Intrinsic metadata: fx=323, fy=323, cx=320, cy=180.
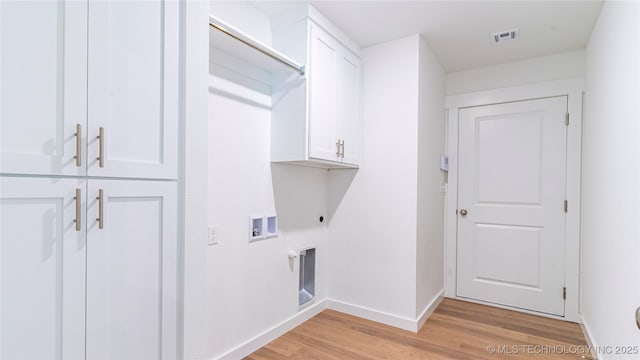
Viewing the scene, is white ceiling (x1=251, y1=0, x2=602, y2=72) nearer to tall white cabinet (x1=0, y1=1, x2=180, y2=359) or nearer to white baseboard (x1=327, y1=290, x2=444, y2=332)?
tall white cabinet (x1=0, y1=1, x2=180, y2=359)

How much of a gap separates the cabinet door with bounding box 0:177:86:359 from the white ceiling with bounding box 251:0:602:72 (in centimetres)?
188

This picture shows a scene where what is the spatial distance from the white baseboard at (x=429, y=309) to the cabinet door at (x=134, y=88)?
235cm

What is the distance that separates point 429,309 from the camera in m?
2.99

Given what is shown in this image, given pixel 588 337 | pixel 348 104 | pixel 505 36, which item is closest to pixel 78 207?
pixel 348 104

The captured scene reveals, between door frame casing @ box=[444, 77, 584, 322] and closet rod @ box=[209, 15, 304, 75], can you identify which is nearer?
closet rod @ box=[209, 15, 304, 75]

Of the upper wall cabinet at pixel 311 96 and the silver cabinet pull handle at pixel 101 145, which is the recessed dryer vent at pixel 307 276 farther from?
the silver cabinet pull handle at pixel 101 145

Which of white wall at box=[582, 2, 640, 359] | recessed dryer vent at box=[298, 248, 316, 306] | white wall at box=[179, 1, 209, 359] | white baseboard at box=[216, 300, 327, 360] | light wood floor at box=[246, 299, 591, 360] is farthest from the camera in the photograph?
recessed dryer vent at box=[298, 248, 316, 306]

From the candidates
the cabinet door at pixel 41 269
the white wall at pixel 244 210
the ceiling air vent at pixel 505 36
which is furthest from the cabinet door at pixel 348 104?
the cabinet door at pixel 41 269

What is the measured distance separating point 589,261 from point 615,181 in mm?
1047

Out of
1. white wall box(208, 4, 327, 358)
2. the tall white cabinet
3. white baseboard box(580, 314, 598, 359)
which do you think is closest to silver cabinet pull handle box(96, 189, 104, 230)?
the tall white cabinet

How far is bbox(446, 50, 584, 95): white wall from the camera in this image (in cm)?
297

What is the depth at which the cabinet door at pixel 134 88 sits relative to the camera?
108 centimetres

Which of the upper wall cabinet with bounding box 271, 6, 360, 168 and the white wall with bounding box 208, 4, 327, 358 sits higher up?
the upper wall cabinet with bounding box 271, 6, 360, 168

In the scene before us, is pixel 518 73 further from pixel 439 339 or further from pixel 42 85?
pixel 42 85
